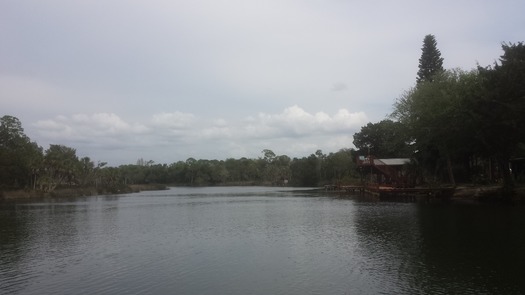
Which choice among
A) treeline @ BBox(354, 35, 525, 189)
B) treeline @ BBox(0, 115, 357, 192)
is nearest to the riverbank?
treeline @ BBox(0, 115, 357, 192)

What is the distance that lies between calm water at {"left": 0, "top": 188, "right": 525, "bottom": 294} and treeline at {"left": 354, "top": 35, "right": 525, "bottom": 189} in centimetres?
930

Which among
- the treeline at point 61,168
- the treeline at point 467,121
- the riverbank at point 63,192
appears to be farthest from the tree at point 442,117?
the riverbank at point 63,192

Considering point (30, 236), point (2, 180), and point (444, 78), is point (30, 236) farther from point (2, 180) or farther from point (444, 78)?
point (2, 180)

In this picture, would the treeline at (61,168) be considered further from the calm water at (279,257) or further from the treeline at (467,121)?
the calm water at (279,257)

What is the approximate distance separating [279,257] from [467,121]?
30.7 meters

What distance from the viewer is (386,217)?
35906 mm

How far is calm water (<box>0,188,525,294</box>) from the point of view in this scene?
52.3 feet

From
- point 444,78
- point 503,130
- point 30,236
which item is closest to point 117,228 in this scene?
point 30,236

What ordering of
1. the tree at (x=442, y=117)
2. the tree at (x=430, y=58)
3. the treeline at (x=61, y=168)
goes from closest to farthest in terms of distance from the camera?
the tree at (x=442, y=117) < the tree at (x=430, y=58) < the treeline at (x=61, y=168)

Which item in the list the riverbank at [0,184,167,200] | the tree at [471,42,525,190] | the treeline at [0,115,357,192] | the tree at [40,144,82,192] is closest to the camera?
Answer: the tree at [471,42,525,190]

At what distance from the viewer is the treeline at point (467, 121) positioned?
37906 millimetres

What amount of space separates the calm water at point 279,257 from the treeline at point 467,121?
9303mm

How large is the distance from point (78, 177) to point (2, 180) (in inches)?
1132

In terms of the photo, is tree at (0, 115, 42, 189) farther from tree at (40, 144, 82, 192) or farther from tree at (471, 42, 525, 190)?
tree at (471, 42, 525, 190)
